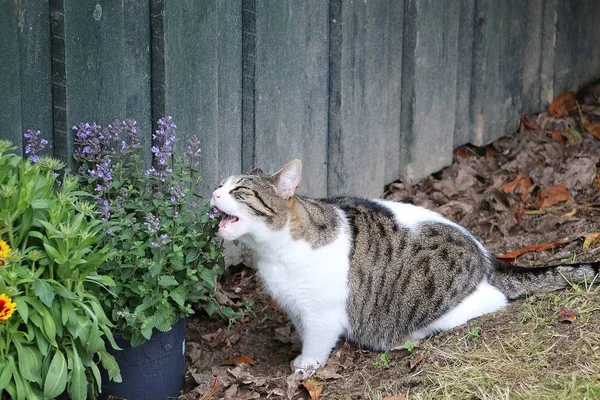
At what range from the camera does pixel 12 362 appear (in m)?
3.96

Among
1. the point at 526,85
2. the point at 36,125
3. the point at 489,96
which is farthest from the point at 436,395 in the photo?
the point at 526,85

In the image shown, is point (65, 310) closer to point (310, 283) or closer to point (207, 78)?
point (310, 283)

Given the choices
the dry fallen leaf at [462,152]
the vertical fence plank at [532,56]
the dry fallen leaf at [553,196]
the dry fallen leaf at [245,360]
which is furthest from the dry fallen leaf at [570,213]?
the dry fallen leaf at [245,360]

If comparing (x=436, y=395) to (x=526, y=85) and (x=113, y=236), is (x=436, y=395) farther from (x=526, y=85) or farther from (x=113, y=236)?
(x=526, y=85)

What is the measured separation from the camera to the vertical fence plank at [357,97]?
6527 mm

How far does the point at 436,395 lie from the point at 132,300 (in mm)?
1429

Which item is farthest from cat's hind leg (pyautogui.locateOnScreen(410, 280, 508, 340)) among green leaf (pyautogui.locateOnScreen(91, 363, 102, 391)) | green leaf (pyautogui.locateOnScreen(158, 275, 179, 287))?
green leaf (pyautogui.locateOnScreen(91, 363, 102, 391))

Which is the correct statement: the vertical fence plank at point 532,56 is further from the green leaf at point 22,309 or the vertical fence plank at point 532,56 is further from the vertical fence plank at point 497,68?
the green leaf at point 22,309

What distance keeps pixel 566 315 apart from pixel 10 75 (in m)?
2.84

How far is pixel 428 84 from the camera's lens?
739cm

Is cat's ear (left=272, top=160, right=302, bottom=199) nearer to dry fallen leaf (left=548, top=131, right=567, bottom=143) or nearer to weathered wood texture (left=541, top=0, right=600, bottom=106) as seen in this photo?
dry fallen leaf (left=548, top=131, right=567, bottom=143)

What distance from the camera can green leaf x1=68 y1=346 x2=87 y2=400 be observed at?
4133 millimetres

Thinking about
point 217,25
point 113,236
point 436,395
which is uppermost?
point 217,25

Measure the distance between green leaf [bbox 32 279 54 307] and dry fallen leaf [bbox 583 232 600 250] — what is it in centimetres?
329
